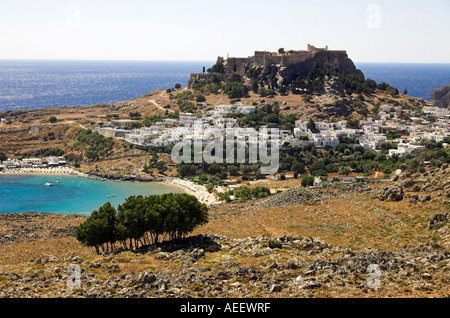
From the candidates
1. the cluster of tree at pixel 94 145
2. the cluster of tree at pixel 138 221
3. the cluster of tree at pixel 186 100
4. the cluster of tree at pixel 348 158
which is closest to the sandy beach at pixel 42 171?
the cluster of tree at pixel 94 145

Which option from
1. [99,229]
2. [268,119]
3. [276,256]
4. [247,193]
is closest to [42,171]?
[247,193]

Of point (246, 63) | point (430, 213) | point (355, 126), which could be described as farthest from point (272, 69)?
point (430, 213)

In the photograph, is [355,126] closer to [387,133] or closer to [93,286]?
[387,133]

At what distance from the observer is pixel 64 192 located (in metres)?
46.6

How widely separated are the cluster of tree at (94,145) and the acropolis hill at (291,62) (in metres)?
25.3

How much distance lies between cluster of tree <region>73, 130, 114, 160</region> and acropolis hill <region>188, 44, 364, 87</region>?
25.3 meters

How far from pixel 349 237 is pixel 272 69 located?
184 feet

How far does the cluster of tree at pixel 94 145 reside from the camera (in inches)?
2261

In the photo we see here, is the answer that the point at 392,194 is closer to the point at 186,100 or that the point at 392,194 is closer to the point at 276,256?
the point at 276,256

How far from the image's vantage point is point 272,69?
7425 cm

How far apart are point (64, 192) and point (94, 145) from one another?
13.7 m

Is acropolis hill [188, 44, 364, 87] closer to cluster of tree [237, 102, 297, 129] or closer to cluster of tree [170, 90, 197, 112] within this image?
cluster of tree [170, 90, 197, 112]

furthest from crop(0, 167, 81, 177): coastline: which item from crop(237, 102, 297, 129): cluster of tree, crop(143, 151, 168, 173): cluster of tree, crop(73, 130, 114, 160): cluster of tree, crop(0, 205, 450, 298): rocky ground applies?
crop(0, 205, 450, 298): rocky ground

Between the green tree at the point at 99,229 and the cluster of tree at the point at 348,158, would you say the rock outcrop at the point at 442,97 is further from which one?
the green tree at the point at 99,229
